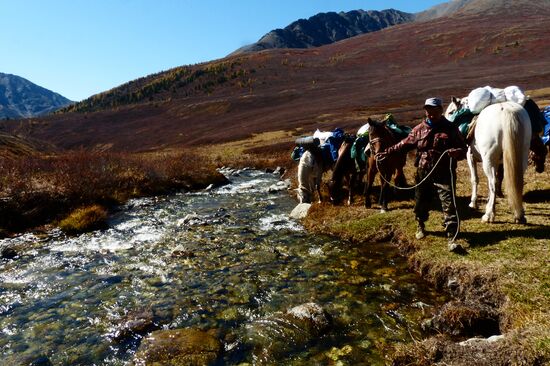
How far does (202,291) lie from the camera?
295 inches

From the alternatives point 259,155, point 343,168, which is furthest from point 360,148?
point 259,155

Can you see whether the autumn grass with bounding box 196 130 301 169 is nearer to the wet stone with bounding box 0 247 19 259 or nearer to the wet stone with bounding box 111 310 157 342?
the wet stone with bounding box 0 247 19 259

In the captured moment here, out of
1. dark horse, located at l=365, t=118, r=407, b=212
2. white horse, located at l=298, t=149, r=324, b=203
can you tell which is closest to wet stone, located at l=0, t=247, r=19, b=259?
white horse, located at l=298, t=149, r=324, b=203

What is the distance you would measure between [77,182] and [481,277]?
15.5 m

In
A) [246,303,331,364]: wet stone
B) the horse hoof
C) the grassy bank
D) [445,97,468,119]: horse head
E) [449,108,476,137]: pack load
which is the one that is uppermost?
[445,97,468,119]: horse head

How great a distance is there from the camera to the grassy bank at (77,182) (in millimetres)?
14188

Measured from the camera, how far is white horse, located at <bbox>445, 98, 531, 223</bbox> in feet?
25.8

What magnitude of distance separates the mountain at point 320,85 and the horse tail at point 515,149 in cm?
3187

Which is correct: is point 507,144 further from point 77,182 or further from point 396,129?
point 77,182

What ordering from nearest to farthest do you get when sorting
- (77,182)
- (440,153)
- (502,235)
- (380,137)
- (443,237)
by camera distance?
1. (440,153)
2. (502,235)
3. (443,237)
4. (380,137)
5. (77,182)

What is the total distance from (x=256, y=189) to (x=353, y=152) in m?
8.49

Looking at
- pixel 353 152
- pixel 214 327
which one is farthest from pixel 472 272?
pixel 353 152

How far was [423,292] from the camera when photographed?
6902mm

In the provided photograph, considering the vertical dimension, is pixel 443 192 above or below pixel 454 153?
below
